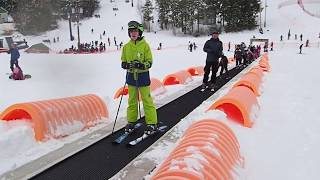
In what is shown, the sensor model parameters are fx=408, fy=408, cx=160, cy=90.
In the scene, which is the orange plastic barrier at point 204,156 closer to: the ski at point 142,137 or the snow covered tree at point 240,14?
the ski at point 142,137

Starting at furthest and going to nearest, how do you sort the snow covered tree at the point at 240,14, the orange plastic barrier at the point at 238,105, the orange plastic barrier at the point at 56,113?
the snow covered tree at the point at 240,14 < the orange plastic barrier at the point at 238,105 < the orange plastic barrier at the point at 56,113

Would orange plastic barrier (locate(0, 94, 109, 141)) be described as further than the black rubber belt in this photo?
Yes

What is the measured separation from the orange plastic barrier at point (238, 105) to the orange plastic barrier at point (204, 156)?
89.1 inches

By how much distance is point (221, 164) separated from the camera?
4.08 meters

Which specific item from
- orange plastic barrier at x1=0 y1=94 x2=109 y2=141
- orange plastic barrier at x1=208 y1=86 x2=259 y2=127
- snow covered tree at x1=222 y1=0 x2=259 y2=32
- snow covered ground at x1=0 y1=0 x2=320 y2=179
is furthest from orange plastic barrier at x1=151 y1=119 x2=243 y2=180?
snow covered tree at x1=222 y1=0 x2=259 y2=32

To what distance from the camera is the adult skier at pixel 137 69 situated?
6.18m

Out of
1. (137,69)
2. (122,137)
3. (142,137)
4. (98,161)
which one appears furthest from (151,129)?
(98,161)

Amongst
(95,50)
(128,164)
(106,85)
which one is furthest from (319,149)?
(95,50)

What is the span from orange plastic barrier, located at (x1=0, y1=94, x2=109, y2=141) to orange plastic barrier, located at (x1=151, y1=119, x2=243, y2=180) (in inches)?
97.9

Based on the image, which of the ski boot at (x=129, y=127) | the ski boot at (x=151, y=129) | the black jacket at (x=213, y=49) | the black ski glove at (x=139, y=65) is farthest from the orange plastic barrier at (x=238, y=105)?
the black jacket at (x=213, y=49)

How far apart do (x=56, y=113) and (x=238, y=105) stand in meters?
3.20

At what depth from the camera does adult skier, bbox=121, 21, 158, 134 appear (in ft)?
20.3

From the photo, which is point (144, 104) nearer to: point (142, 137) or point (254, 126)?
point (142, 137)

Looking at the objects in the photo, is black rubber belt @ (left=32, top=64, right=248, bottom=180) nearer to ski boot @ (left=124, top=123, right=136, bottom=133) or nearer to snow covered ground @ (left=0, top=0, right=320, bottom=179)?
ski boot @ (left=124, top=123, right=136, bottom=133)
